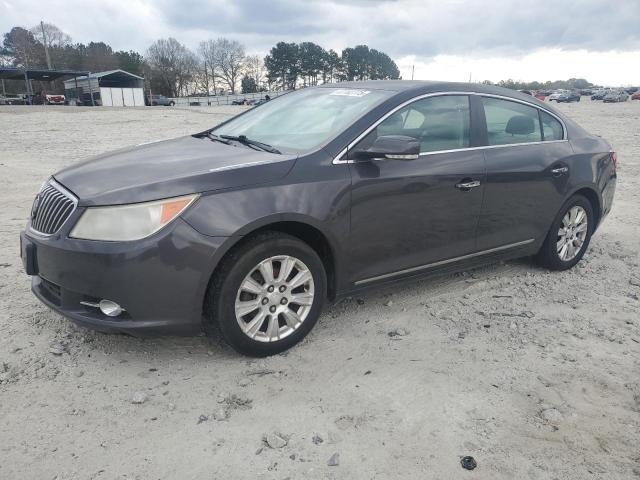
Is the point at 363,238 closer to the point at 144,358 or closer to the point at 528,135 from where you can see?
the point at 144,358

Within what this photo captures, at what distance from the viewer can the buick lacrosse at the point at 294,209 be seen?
285 centimetres

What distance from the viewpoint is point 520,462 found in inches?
96.7

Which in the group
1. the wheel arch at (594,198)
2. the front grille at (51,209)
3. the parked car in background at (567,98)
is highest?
the front grille at (51,209)

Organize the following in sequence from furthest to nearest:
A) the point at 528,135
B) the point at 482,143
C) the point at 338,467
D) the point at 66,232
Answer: the point at 528,135
the point at 482,143
the point at 66,232
the point at 338,467

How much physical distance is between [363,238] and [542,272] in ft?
7.76

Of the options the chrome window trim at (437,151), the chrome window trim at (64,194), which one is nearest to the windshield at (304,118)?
the chrome window trim at (437,151)

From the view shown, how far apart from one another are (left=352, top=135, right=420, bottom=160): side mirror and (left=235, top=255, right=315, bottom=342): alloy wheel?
0.82 metres

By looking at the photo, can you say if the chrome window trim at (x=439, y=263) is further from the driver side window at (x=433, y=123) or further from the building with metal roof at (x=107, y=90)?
the building with metal roof at (x=107, y=90)

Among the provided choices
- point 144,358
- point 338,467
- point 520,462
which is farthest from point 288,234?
point 520,462

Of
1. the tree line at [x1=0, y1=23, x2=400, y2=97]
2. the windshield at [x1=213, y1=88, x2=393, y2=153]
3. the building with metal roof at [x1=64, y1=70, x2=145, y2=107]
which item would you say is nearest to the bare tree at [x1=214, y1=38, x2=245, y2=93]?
the tree line at [x1=0, y1=23, x2=400, y2=97]

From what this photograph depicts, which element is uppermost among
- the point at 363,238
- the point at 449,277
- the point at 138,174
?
the point at 138,174

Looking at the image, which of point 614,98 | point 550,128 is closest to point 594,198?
point 550,128

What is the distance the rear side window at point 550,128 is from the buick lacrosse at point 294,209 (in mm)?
15

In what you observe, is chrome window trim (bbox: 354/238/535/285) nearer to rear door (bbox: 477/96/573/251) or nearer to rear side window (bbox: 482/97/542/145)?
rear door (bbox: 477/96/573/251)
